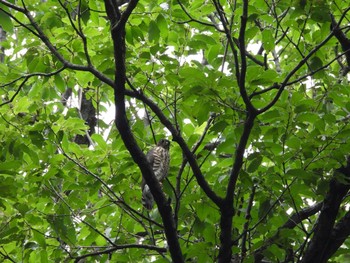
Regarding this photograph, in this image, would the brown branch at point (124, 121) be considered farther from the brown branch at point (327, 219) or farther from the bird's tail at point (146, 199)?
the brown branch at point (327, 219)

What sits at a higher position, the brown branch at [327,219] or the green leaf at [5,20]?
the green leaf at [5,20]

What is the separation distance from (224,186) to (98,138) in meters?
0.94

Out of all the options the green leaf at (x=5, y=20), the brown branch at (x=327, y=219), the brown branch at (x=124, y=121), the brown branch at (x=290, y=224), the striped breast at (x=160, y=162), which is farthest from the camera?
the striped breast at (x=160, y=162)

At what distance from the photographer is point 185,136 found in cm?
381

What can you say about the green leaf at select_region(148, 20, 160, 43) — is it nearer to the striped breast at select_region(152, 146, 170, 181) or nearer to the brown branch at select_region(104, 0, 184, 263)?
the brown branch at select_region(104, 0, 184, 263)

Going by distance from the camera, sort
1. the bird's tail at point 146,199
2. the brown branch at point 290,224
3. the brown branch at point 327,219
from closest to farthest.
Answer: the brown branch at point 290,224, the brown branch at point 327,219, the bird's tail at point 146,199

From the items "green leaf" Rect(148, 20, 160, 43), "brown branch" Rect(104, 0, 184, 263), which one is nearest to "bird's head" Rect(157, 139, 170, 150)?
"brown branch" Rect(104, 0, 184, 263)

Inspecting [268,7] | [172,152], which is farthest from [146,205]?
[268,7]

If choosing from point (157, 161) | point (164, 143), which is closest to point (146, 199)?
point (157, 161)

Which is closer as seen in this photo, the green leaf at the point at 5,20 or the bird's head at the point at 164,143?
the green leaf at the point at 5,20

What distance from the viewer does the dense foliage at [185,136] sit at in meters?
3.01

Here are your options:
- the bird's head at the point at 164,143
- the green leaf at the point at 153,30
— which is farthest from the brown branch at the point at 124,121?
the bird's head at the point at 164,143

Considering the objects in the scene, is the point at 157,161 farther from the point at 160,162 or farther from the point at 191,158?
the point at 191,158

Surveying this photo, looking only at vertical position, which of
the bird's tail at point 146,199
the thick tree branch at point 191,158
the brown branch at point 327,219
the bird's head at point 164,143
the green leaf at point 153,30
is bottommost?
the brown branch at point 327,219
